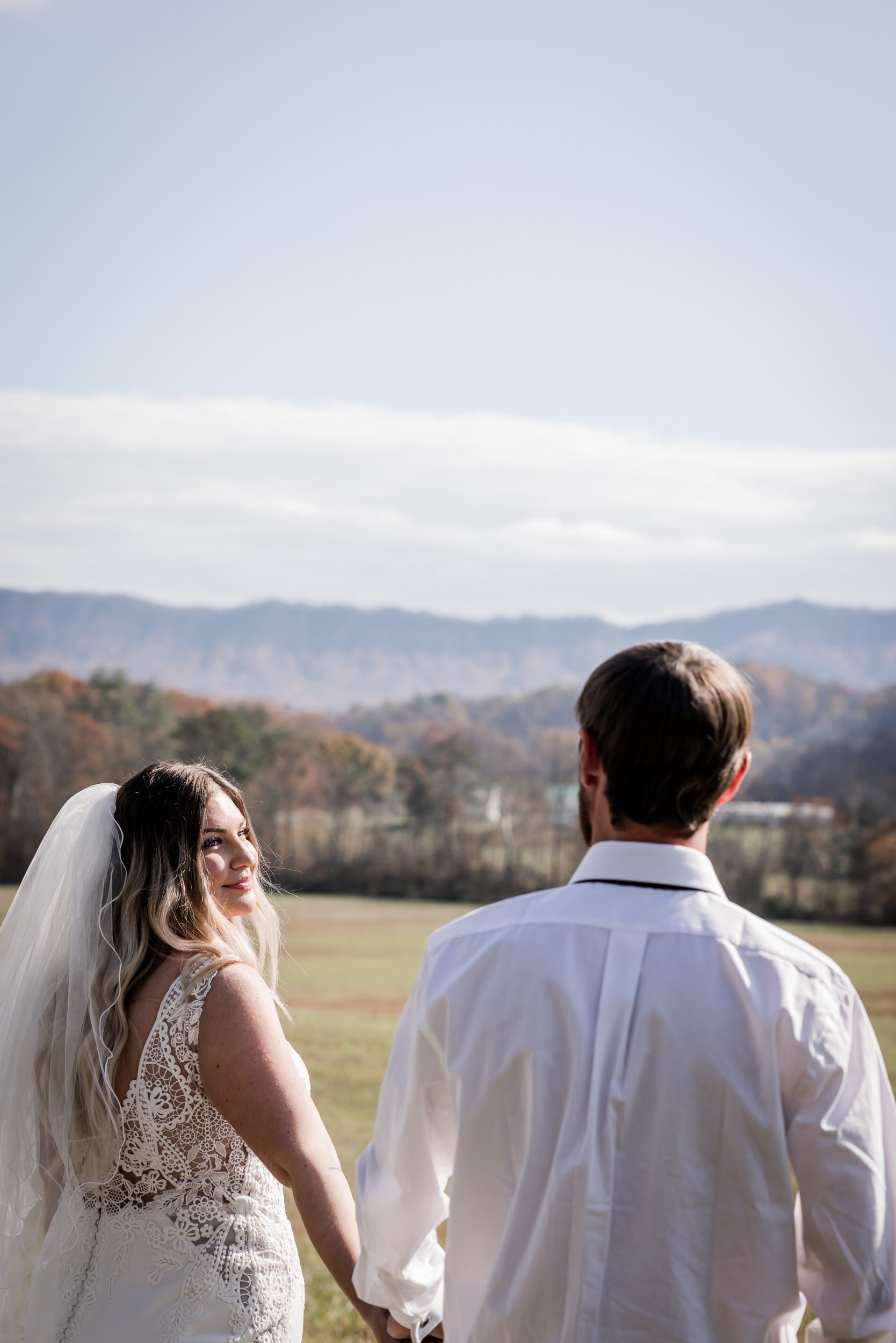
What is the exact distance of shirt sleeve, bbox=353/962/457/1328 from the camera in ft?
4.98

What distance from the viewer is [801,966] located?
4.55ft

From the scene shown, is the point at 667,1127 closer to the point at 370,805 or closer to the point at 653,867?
the point at 653,867

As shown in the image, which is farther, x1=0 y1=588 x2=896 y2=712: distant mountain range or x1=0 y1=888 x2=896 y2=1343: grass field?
x1=0 y1=588 x2=896 y2=712: distant mountain range

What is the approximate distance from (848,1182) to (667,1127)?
0.22m

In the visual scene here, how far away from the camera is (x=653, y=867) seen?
1.46 meters

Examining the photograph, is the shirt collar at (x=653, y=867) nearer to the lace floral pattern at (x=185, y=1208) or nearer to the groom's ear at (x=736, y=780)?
the groom's ear at (x=736, y=780)

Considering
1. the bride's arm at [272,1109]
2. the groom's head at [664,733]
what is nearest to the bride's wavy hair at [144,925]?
the bride's arm at [272,1109]

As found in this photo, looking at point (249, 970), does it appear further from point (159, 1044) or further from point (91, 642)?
point (91, 642)

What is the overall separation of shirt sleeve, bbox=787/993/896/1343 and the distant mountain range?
302 ft

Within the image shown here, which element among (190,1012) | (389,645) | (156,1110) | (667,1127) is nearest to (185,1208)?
(156,1110)

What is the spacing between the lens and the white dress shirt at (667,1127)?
1.36 meters

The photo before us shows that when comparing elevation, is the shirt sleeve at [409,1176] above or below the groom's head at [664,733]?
below

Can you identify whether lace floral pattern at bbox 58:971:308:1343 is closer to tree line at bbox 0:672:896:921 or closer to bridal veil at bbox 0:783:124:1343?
bridal veil at bbox 0:783:124:1343

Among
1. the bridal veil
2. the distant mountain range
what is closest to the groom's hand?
the bridal veil
